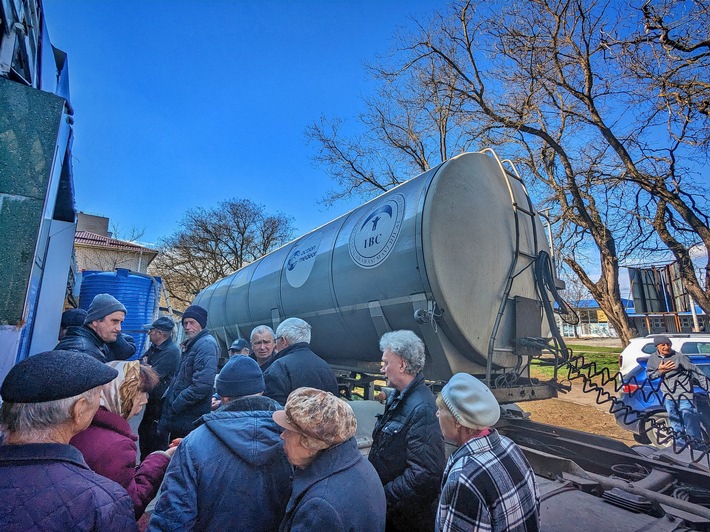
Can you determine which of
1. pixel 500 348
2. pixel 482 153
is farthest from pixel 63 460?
pixel 482 153

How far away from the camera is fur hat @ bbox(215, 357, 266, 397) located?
78.5 inches

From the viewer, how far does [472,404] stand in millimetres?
1750

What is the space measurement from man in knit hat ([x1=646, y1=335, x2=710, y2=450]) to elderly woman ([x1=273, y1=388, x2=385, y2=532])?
5514mm

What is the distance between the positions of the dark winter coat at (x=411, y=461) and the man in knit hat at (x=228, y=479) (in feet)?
2.46

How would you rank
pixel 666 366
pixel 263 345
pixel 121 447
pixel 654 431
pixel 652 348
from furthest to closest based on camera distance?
pixel 652 348
pixel 654 431
pixel 666 366
pixel 263 345
pixel 121 447

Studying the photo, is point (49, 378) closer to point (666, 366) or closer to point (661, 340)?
point (666, 366)

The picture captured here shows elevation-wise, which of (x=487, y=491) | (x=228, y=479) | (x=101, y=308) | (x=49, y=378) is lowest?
(x=487, y=491)

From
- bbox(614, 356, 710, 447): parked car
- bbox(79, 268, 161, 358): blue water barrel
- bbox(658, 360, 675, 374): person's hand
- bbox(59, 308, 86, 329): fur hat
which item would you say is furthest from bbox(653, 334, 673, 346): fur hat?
bbox(79, 268, 161, 358): blue water barrel

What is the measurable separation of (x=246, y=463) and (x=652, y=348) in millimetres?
7334

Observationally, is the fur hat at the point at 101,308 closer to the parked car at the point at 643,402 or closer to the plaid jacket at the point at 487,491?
the plaid jacket at the point at 487,491

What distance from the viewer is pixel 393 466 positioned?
2252mm

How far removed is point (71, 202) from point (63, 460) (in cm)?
283

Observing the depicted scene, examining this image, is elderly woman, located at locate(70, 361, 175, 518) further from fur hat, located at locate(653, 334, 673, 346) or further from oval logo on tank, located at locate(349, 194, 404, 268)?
fur hat, located at locate(653, 334, 673, 346)

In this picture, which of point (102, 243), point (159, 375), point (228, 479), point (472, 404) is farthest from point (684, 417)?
point (102, 243)
